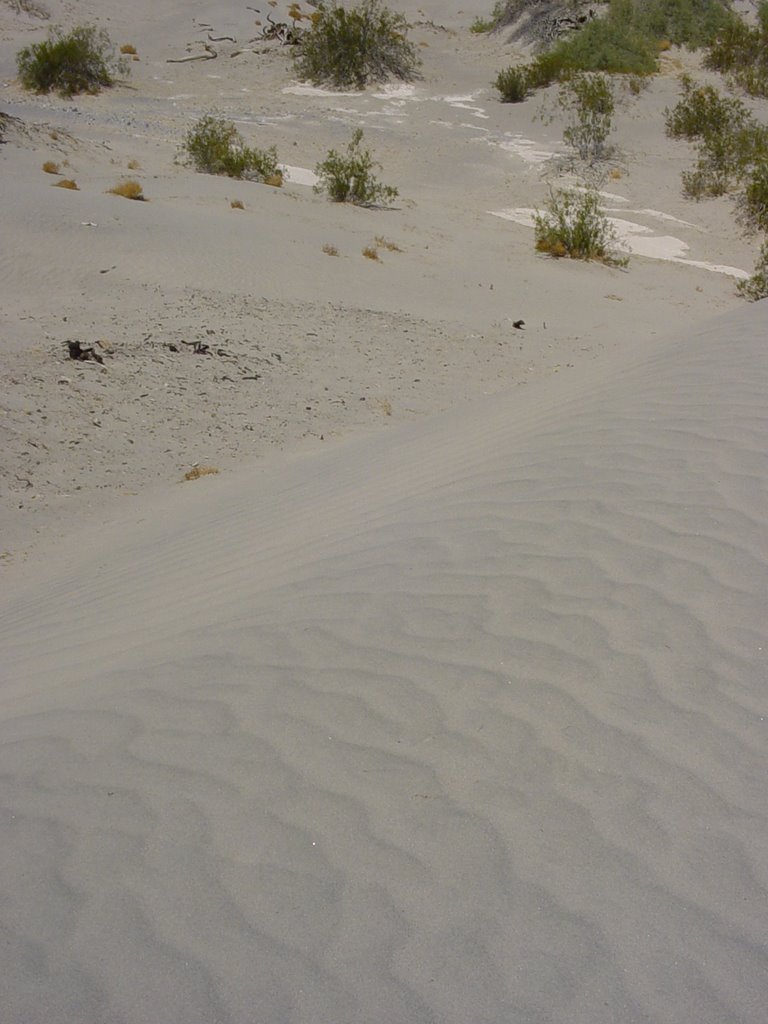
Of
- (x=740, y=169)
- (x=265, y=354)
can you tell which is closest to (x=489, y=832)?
(x=265, y=354)

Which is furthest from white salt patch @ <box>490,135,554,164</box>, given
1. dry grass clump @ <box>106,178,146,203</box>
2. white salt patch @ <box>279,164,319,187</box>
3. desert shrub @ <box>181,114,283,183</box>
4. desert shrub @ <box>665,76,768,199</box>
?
dry grass clump @ <box>106,178,146,203</box>

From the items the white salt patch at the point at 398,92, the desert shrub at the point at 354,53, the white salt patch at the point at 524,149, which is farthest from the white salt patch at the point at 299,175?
the desert shrub at the point at 354,53

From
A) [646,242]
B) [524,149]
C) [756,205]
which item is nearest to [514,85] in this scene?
[524,149]

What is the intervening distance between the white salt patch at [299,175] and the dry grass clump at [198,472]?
12.5 m

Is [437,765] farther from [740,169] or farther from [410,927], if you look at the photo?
[740,169]

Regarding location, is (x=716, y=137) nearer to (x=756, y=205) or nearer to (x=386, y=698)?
(x=756, y=205)

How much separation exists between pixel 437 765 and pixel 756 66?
28.3 m

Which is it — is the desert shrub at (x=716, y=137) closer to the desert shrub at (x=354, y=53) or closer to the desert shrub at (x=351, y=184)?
the desert shrub at (x=351, y=184)

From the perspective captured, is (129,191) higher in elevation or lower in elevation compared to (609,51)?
lower

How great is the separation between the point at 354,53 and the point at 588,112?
849 cm

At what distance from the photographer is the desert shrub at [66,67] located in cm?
2570

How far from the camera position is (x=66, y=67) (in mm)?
25844

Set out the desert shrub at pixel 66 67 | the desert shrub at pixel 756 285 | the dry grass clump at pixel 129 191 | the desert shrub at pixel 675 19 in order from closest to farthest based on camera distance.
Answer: the desert shrub at pixel 756 285
the dry grass clump at pixel 129 191
the desert shrub at pixel 66 67
the desert shrub at pixel 675 19

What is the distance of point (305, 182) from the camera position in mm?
18656
